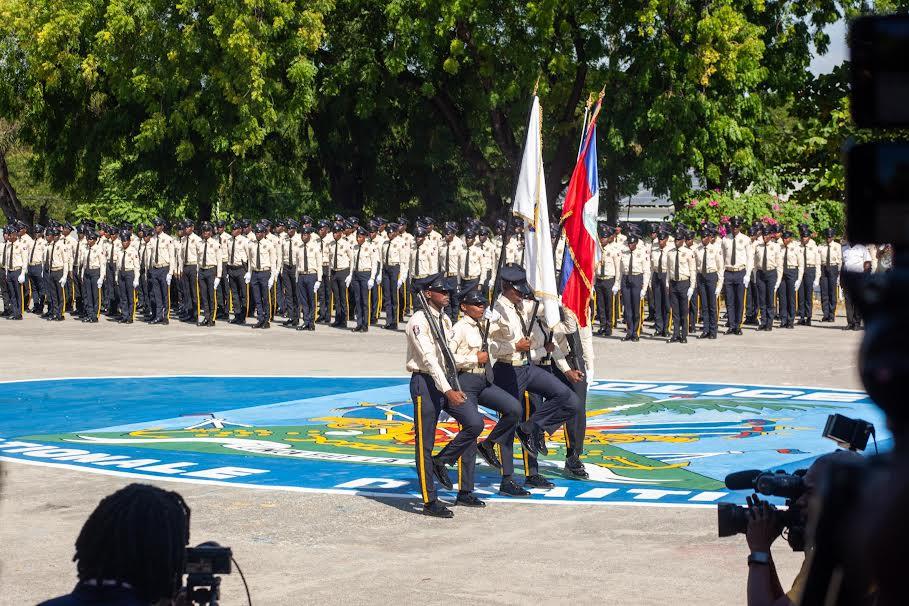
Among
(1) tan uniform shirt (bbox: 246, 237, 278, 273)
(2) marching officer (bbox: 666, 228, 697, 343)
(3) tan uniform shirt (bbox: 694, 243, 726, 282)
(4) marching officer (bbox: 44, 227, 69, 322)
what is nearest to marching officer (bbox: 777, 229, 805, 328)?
(3) tan uniform shirt (bbox: 694, 243, 726, 282)

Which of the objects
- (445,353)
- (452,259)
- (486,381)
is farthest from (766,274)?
(445,353)

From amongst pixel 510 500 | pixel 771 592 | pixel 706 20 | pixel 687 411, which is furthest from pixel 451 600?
pixel 706 20

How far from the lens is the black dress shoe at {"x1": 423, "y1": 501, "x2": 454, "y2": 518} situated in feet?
33.4

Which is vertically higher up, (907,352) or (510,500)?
(907,352)

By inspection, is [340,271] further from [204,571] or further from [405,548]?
[204,571]

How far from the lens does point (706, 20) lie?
3053cm

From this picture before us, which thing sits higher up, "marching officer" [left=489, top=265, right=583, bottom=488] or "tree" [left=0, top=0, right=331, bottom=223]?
"tree" [left=0, top=0, right=331, bottom=223]

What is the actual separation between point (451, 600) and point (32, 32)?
31.7 m

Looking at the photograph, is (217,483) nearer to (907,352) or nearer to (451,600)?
(451,600)

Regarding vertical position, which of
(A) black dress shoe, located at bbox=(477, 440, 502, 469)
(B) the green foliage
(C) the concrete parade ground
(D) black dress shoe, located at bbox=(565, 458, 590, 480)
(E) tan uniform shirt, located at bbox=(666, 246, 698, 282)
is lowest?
(C) the concrete parade ground

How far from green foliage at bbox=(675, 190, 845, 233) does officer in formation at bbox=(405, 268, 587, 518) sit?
17.3 meters

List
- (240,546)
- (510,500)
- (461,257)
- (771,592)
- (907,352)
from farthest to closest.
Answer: (461,257), (510,500), (240,546), (771,592), (907,352)

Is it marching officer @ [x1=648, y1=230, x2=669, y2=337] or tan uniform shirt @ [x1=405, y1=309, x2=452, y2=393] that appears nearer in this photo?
tan uniform shirt @ [x1=405, y1=309, x2=452, y2=393]

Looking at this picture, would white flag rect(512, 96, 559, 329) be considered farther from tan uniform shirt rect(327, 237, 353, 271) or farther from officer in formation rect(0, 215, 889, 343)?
tan uniform shirt rect(327, 237, 353, 271)
